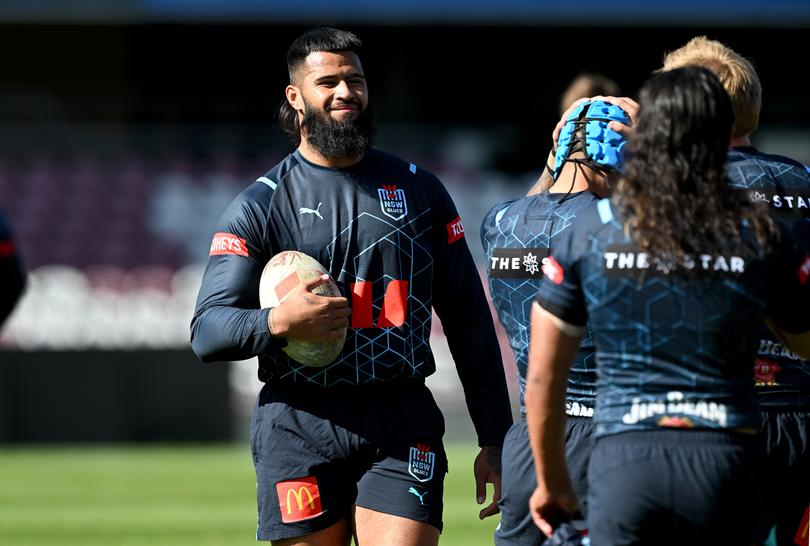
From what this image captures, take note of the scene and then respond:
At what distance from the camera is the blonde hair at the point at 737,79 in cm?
482

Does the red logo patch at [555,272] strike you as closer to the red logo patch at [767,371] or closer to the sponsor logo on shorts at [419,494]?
the red logo patch at [767,371]

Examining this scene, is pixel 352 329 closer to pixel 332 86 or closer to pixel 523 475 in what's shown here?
pixel 523 475

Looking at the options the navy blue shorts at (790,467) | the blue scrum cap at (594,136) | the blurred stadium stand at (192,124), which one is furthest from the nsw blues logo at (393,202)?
the blurred stadium stand at (192,124)

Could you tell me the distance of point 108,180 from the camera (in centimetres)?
2303

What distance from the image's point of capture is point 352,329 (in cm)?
497

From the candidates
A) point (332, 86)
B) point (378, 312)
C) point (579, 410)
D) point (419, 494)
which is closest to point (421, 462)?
point (419, 494)

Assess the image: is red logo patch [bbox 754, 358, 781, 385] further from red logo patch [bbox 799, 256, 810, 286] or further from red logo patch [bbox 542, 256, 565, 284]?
red logo patch [bbox 542, 256, 565, 284]

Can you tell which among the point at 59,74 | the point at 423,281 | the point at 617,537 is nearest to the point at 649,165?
the point at 617,537

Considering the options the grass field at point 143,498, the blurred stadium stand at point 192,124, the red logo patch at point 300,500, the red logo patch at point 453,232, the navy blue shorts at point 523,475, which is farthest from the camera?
the blurred stadium stand at point 192,124

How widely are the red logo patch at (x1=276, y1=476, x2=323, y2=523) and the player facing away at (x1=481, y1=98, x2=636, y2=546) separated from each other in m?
0.66

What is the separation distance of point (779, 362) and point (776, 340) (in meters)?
0.08

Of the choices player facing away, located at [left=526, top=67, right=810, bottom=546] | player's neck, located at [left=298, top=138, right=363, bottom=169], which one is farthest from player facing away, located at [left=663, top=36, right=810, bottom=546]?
player's neck, located at [left=298, top=138, right=363, bottom=169]

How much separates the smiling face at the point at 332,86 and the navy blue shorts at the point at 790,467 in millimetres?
1896

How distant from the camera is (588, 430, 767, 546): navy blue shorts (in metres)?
3.38
